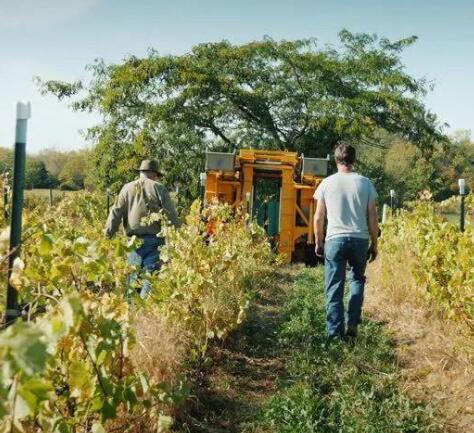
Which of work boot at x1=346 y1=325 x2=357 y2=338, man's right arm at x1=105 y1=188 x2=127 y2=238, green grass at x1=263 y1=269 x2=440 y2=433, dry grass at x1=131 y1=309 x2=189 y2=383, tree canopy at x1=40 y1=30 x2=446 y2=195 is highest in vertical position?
tree canopy at x1=40 y1=30 x2=446 y2=195

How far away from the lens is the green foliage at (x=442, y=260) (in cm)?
438

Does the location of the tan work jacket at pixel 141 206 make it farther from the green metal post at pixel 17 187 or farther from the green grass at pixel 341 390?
the green metal post at pixel 17 187

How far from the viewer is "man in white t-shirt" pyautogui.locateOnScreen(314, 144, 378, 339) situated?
5059mm

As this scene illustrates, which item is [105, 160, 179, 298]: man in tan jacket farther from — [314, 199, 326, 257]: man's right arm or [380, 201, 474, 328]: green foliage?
[380, 201, 474, 328]: green foliage

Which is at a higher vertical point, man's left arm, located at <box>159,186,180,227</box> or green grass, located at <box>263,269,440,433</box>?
man's left arm, located at <box>159,186,180,227</box>

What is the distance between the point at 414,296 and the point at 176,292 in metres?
2.92

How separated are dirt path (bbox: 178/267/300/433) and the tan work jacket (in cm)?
133

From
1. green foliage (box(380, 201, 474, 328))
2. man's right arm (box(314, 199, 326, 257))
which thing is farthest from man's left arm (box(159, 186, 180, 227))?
green foliage (box(380, 201, 474, 328))

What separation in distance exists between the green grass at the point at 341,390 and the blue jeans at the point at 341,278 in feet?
0.60

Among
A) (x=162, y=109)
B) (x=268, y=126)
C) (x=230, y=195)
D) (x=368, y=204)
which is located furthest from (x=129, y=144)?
(x=368, y=204)

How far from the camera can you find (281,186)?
1187cm

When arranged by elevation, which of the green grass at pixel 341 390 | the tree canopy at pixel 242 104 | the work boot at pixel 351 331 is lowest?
the green grass at pixel 341 390

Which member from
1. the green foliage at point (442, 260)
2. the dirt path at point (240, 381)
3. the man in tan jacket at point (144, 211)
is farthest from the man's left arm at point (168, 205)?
the green foliage at point (442, 260)

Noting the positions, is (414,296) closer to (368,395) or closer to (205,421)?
(368,395)
